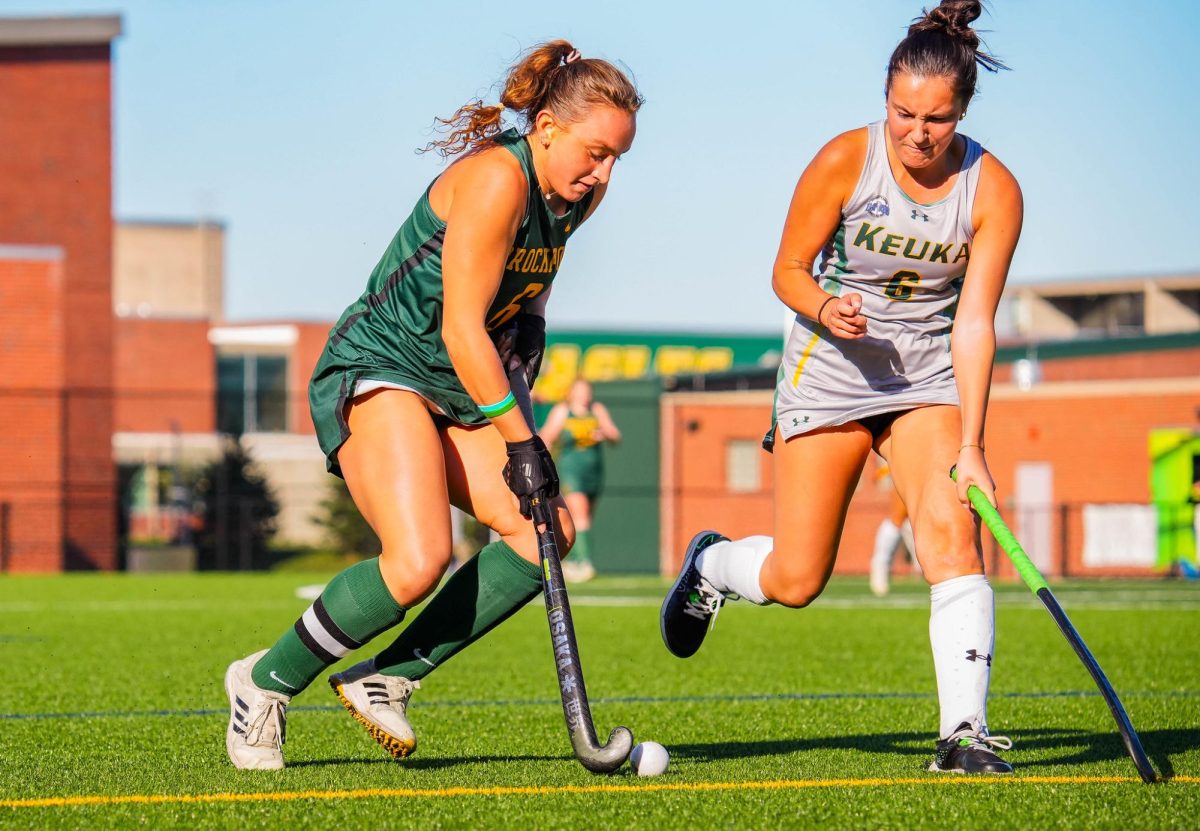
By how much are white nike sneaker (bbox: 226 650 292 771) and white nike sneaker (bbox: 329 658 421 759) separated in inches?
7.8

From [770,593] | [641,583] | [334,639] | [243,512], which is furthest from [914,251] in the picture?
[243,512]

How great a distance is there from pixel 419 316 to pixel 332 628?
0.95 metres

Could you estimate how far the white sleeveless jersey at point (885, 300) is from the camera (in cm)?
489

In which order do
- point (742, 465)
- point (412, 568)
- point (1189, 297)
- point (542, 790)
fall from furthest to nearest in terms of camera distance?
point (1189, 297) < point (742, 465) < point (412, 568) < point (542, 790)

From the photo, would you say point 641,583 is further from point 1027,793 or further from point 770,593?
point 1027,793

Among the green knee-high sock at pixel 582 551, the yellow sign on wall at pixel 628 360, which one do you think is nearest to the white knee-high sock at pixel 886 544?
the green knee-high sock at pixel 582 551

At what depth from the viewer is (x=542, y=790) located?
14.0 feet

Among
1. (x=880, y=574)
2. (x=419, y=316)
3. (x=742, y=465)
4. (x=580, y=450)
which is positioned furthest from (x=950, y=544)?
(x=742, y=465)

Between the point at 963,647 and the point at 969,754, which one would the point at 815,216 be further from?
the point at 969,754

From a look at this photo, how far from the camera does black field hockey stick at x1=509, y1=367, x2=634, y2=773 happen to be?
4.34 meters

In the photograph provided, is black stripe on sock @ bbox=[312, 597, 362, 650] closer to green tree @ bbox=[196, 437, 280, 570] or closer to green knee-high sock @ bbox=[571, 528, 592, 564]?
green knee-high sock @ bbox=[571, 528, 592, 564]

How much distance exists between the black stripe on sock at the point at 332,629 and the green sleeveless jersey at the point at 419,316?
0.45 meters

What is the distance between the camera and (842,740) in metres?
5.57

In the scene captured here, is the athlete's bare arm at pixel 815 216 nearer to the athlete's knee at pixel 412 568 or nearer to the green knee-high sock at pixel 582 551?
the athlete's knee at pixel 412 568
